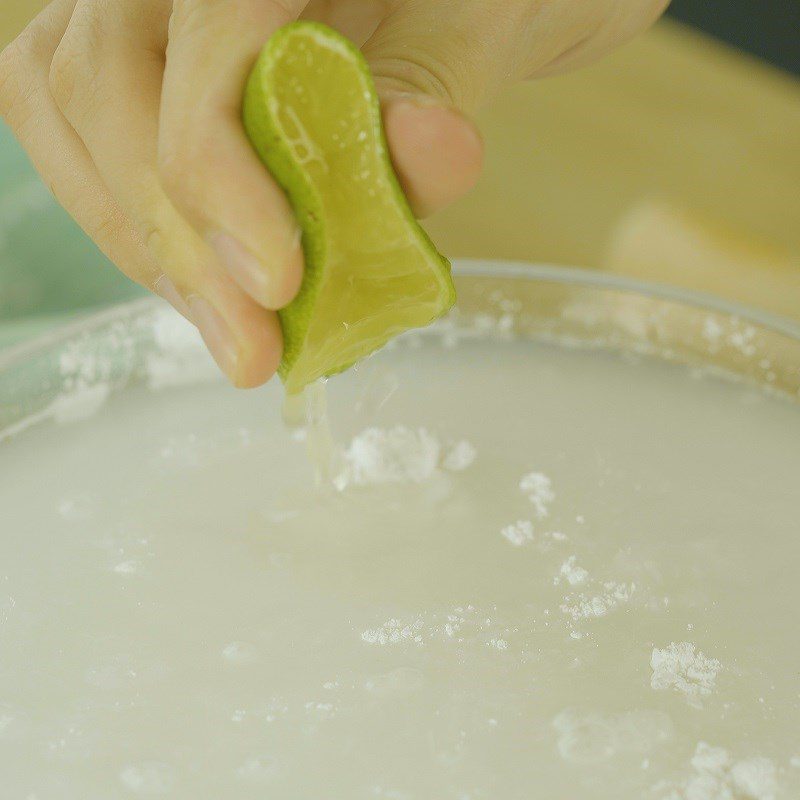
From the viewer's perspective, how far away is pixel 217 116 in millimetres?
670

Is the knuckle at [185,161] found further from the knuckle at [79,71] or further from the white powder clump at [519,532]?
the white powder clump at [519,532]

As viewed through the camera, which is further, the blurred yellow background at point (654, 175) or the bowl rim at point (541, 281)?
the blurred yellow background at point (654, 175)

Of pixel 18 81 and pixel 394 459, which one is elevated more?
pixel 18 81

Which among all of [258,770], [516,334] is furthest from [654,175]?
[258,770]

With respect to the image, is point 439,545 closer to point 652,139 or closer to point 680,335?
point 680,335

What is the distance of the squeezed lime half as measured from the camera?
646 millimetres

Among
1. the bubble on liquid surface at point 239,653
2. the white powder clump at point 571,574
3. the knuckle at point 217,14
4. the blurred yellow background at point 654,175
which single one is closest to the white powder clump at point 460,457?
the white powder clump at point 571,574

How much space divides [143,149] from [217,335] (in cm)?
16

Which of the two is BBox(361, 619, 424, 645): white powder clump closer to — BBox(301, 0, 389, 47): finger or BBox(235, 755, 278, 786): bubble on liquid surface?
BBox(235, 755, 278, 786): bubble on liquid surface

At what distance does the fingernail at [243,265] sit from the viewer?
671 mm

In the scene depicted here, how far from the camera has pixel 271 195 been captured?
676mm

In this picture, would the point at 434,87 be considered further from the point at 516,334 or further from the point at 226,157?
the point at 516,334

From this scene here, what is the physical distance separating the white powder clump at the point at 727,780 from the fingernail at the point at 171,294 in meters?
0.44

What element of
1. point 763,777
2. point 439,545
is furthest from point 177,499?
point 763,777
